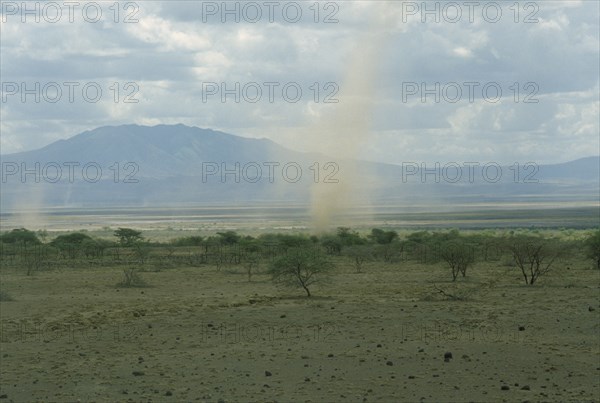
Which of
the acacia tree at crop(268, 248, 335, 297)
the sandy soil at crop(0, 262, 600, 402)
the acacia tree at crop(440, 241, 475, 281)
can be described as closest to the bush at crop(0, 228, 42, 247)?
the sandy soil at crop(0, 262, 600, 402)

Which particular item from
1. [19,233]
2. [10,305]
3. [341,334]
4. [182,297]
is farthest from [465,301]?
[19,233]

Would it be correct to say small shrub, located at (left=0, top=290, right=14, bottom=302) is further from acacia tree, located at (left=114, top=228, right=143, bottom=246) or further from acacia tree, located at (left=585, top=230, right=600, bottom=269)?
acacia tree, located at (left=114, top=228, right=143, bottom=246)

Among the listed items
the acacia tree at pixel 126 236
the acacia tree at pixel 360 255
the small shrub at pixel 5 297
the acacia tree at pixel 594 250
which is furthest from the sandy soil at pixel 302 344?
the acacia tree at pixel 126 236

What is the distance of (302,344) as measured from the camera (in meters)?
22.5

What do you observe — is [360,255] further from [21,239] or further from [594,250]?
[21,239]

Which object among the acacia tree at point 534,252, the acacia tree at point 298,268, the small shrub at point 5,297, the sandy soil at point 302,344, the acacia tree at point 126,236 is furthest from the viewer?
the acacia tree at point 126,236

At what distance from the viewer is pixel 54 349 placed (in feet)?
73.3

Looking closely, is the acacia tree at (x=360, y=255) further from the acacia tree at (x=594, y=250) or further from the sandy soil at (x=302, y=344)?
the sandy soil at (x=302, y=344)

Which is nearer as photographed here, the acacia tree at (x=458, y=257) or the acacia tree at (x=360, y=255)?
the acacia tree at (x=458, y=257)

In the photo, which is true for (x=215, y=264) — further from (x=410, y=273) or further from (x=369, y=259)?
(x=410, y=273)

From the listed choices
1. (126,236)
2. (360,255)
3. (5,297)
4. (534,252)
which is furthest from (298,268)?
(126,236)

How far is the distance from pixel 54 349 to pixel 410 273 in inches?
924

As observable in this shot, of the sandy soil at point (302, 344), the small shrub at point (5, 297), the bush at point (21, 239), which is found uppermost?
the bush at point (21, 239)

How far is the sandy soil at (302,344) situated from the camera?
18219 millimetres
